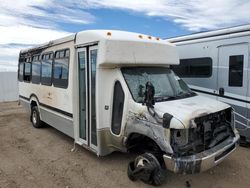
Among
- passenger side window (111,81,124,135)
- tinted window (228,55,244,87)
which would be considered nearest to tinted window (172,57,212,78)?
tinted window (228,55,244,87)

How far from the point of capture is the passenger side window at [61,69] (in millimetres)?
6824

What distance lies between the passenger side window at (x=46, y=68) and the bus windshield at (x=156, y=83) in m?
3.25

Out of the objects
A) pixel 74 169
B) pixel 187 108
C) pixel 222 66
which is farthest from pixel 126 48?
pixel 222 66

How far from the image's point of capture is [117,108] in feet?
17.6

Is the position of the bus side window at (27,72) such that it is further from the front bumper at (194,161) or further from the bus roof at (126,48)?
the front bumper at (194,161)

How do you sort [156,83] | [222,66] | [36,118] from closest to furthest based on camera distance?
[156,83], [222,66], [36,118]

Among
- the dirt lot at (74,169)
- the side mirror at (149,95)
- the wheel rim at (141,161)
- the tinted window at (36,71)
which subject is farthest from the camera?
the tinted window at (36,71)

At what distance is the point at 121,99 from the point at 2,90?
16565 mm

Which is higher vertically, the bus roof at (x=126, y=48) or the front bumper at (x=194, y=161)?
the bus roof at (x=126, y=48)

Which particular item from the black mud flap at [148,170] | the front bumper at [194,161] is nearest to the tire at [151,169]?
the black mud flap at [148,170]

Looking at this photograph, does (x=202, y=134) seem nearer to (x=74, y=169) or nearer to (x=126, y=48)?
(x=126, y=48)

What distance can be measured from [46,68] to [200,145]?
5.40 m

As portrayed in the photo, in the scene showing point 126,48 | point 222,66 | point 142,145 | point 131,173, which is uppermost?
point 126,48

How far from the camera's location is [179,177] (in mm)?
5262
